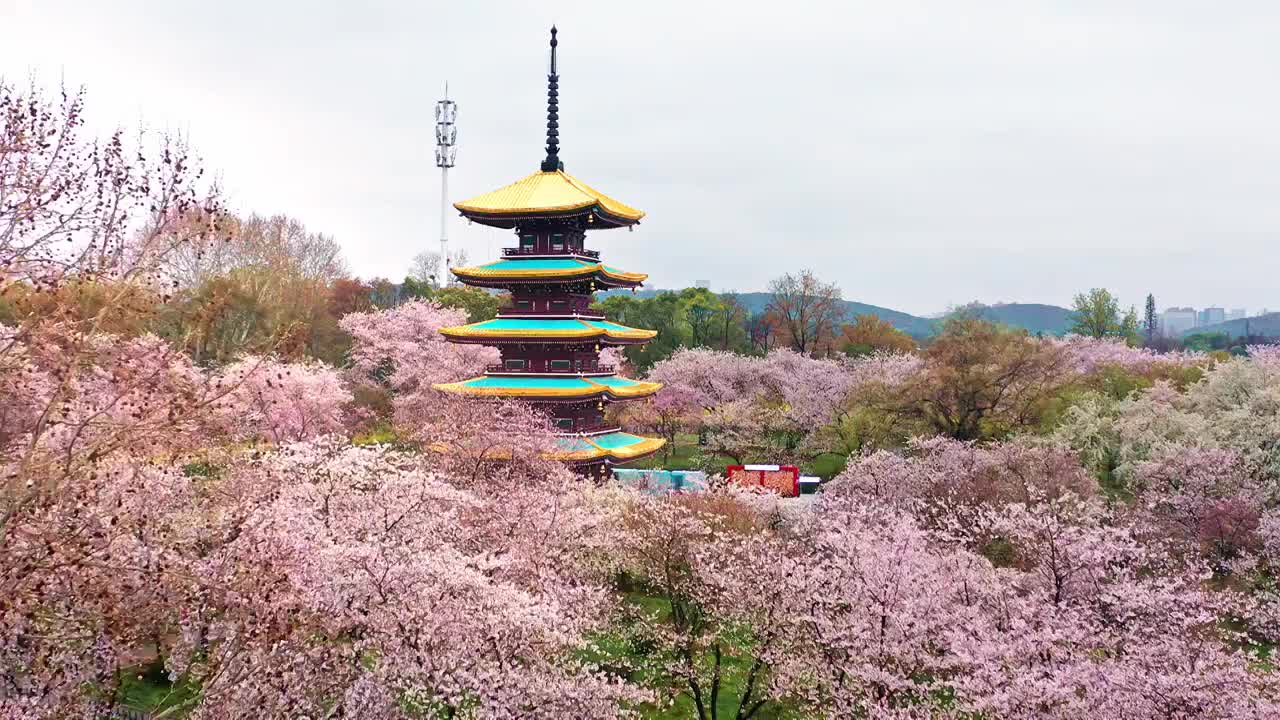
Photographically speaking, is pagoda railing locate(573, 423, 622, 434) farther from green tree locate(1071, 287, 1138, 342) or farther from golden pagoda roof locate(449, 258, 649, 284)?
green tree locate(1071, 287, 1138, 342)

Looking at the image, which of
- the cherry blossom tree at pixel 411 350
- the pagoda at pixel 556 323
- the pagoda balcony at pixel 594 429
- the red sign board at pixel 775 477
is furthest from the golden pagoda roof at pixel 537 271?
the cherry blossom tree at pixel 411 350

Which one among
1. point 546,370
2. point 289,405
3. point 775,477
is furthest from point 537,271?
point 289,405

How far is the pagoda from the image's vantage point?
32125 mm

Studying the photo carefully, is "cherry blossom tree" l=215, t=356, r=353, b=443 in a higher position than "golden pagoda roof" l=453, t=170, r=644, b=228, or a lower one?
lower

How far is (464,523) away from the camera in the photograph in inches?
786

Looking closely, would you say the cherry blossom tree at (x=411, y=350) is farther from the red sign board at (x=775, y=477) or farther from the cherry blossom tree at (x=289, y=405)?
the red sign board at (x=775, y=477)

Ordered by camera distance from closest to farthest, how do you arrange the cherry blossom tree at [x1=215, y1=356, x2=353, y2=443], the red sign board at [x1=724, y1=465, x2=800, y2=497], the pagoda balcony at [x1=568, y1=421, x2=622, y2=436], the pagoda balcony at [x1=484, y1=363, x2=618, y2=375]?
the pagoda balcony at [x1=568, y1=421, x2=622, y2=436], the pagoda balcony at [x1=484, y1=363, x2=618, y2=375], the red sign board at [x1=724, y1=465, x2=800, y2=497], the cherry blossom tree at [x1=215, y1=356, x2=353, y2=443]

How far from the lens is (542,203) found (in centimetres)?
3316

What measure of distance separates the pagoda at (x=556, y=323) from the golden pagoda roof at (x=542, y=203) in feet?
0.13

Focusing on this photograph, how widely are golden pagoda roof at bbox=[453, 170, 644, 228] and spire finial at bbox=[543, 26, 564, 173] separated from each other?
0.45 metres

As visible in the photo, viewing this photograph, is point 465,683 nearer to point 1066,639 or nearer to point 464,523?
point 464,523

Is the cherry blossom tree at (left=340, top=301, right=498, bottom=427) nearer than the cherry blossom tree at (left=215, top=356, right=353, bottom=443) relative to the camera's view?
No

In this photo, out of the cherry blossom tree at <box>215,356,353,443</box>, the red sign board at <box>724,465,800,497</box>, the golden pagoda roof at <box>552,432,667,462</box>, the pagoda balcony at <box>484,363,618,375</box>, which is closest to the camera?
the golden pagoda roof at <box>552,432,667,462</box>

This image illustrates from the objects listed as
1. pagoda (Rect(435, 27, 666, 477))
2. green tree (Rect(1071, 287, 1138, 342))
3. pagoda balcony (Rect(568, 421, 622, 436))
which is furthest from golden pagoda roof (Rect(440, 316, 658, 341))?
green tree (Rect(1071, 287, 1138, 342))
